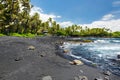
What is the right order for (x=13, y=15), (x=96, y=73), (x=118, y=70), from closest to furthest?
(x=96, y=73) → (x=118, y=70) → (x=13, y=15)

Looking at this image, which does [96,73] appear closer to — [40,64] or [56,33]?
[40,64]

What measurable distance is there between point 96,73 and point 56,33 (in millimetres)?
155449

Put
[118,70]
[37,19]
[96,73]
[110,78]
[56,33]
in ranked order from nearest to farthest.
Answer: [110,78], [96,73], [118,70], [37,19], [56,33]

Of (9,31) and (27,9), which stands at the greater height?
(27,9)

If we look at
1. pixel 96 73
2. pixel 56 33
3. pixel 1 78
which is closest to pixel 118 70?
pixel 96 73

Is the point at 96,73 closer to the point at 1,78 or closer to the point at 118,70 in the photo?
the point at 118,70

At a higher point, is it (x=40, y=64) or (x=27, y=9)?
(x=27, y=9)

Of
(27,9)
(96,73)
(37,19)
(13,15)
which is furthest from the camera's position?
(37,19)

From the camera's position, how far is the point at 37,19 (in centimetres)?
12144

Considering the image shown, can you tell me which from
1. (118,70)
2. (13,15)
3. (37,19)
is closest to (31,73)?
(118,70)

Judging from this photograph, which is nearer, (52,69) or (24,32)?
(52,69)

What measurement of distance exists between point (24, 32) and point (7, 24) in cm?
1904

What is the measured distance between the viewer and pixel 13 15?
83250mm

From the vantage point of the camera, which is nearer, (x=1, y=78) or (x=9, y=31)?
(x=1, y=78)
